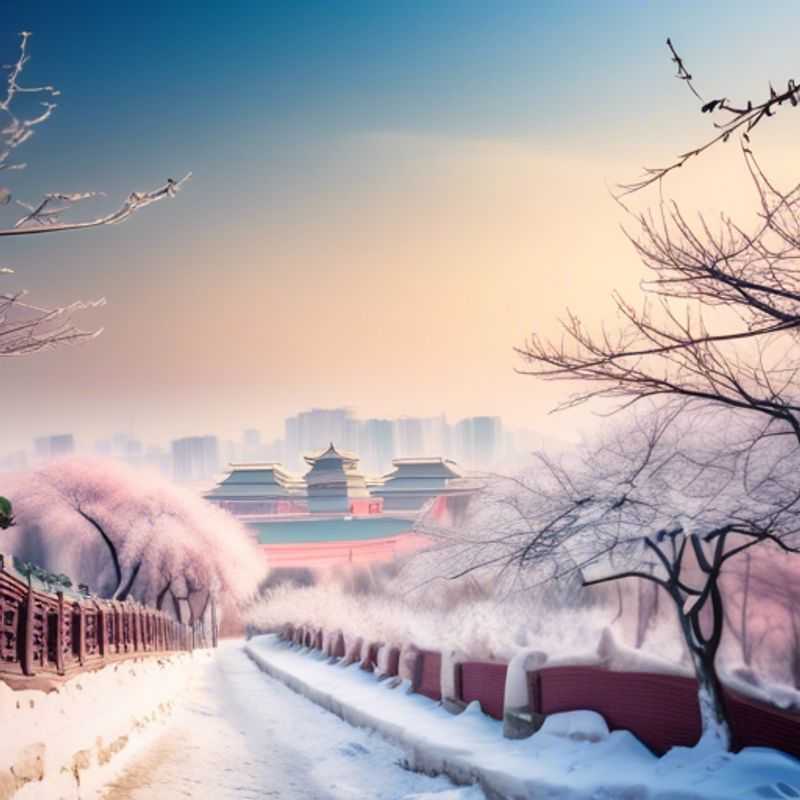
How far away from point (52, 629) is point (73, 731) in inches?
47.3

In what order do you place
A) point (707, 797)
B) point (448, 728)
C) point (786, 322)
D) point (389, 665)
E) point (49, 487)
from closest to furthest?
point (786, 322), point (707, 797), point (448, 728), point (389, 665), point (49, 487)

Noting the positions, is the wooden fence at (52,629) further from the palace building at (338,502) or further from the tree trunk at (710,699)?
the palace building at (338,502)

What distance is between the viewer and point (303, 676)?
21.7 meters

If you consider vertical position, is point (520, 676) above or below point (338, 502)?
below

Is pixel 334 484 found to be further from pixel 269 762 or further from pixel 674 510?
pixel 674 510

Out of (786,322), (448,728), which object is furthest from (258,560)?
(786,322)

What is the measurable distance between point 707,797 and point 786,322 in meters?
4.31

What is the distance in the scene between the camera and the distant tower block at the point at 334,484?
196ft

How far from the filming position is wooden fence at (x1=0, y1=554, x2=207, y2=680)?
28.2 feet

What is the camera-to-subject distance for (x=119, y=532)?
31.6 meters

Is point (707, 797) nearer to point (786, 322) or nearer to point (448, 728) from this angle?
point (786, 322)

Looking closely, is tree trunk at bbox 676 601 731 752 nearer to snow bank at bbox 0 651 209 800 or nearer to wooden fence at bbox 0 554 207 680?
snow bank at bbox 0 651 209 800

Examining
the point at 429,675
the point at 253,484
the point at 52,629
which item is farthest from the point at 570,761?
the point at 253,484

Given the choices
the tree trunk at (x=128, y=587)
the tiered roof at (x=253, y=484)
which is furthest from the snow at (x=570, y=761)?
the tiered roof at (x=253, y=484)
